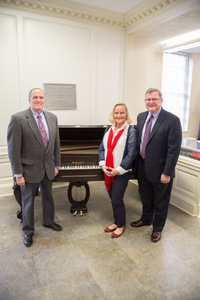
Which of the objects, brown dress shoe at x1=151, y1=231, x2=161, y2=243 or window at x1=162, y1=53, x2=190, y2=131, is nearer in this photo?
brown dress shoe at x1=151, y1=231, x2=161, y2=243

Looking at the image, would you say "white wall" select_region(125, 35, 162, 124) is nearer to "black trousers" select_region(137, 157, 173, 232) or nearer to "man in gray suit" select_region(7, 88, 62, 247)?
"black trousers" select_region(137, 157, 173, 232)

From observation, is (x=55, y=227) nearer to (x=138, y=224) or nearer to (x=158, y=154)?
(x=138, y=224)

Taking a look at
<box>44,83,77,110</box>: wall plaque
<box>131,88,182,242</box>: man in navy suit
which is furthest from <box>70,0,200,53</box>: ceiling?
<box>131,88,182,242</box>: man in navy suit

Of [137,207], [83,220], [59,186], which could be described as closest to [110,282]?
[83,220]

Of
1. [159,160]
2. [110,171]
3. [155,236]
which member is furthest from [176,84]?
[155,236]

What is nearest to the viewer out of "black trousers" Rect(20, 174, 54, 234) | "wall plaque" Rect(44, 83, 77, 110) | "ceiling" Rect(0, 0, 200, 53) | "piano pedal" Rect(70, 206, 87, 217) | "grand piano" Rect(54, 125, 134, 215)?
"black trousers" Rect(20, 174, 54, 234)

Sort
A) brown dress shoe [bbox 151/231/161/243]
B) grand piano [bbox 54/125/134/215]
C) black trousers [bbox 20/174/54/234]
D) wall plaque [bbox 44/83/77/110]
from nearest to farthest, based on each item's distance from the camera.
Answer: black trousers [bbox 20/174/54/234], brown dress shoe [bbox 151/231/161/243], grand piano [bbox 54/125/134/215], wall plaque [bbox 44/83/77/110]

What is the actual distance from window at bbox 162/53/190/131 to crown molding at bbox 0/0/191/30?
2.17 meters

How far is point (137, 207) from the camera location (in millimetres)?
3455

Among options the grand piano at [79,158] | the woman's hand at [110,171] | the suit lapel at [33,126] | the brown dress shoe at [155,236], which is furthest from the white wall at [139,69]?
the brown dress shoe at [155,236]

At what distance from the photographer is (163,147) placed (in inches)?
91.7

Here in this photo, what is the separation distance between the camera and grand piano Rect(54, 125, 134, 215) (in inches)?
110

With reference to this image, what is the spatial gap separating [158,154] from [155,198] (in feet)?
1.92

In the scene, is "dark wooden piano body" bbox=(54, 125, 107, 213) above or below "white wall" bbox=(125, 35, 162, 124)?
below
